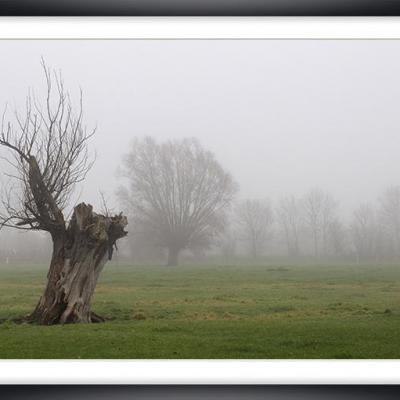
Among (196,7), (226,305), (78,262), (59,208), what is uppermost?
(196,7)

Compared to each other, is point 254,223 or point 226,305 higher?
point 254,223

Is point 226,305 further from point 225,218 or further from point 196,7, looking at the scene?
point 196,7

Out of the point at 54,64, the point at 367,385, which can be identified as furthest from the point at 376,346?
the point at 54,64

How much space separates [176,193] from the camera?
8.41 meters

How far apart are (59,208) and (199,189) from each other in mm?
2151

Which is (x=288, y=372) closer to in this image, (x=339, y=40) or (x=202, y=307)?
(x=202, y=307)

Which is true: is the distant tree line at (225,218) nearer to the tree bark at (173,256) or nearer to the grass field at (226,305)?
the tree bark at (173,256)

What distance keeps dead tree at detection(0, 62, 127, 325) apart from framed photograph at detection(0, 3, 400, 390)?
0.07 feet

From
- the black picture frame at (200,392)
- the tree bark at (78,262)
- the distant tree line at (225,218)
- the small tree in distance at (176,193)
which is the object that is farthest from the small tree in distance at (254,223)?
the black picture frame at (200,392)

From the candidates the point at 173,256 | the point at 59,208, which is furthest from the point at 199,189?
the point at 59,208

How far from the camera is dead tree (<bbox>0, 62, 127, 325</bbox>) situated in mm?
8281

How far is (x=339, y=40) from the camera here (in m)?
7.90

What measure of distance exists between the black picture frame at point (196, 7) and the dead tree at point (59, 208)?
1322mm

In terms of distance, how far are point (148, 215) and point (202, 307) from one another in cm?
160
